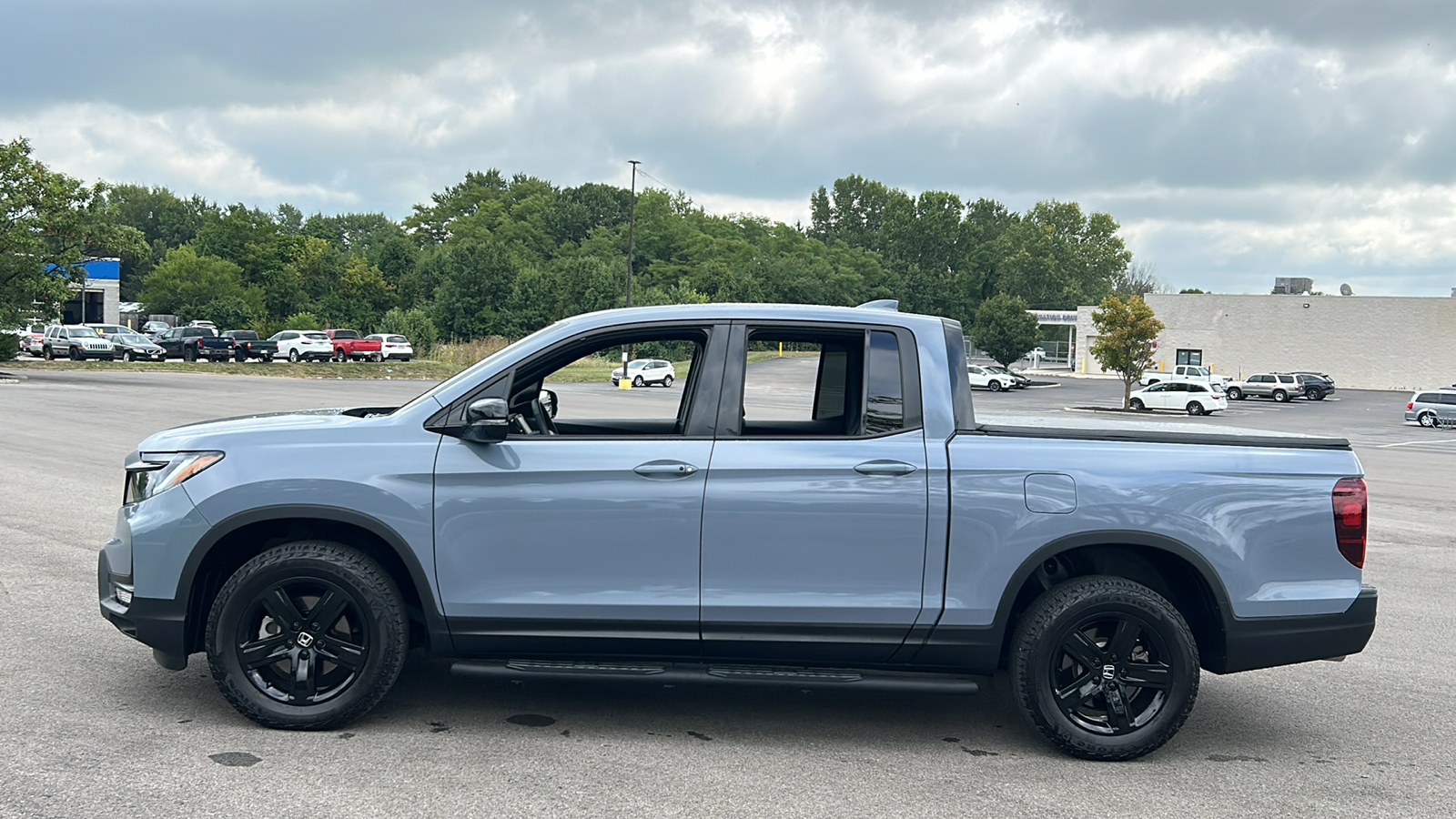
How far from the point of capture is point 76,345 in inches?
2238

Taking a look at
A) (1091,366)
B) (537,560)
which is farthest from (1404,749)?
(1091,366)

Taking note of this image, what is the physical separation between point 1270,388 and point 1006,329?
2049cm

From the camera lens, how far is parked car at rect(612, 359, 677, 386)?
5050 cm

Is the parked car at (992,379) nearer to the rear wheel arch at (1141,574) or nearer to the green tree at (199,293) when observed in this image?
the green tree at (199,293)

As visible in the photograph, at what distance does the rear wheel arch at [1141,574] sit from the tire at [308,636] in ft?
8.46

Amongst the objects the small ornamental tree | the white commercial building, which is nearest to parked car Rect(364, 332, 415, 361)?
the small ornamental tree

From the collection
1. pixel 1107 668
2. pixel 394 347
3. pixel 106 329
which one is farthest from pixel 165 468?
pixel 106 329

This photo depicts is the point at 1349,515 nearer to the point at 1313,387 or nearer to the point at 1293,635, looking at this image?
the point at 1293,635

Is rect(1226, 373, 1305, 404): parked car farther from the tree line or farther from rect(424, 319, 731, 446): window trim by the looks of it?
rect(424, 319, 731, 446): window trim

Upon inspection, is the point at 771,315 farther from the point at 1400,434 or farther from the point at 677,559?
the point at 1400,434

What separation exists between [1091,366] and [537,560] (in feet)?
308

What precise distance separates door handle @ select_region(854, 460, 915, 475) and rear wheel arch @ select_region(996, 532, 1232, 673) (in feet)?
2.06

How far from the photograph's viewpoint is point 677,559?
4871 mm

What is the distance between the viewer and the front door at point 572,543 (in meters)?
4.88
